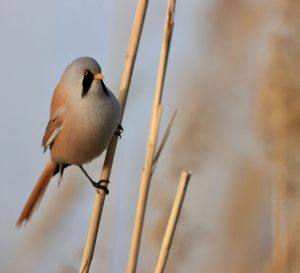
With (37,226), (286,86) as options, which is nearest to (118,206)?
(37,226)

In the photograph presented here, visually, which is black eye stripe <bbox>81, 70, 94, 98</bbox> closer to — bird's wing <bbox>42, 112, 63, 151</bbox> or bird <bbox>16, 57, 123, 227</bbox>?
bird <bbox>16, 57, 123, 227</bbox>

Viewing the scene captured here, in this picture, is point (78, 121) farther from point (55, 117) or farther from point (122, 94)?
point (122, 94)

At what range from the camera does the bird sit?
2.21m

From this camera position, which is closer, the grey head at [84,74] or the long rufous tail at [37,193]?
the grey head at [84,74]

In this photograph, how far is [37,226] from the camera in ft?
9.23

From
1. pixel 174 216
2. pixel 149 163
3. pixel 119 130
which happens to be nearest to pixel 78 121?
pixel 119 130

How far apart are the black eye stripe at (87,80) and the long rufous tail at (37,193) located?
520mm

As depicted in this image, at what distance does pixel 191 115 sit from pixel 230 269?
688 millimetres

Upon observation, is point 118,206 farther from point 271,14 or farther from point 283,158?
point 271,14

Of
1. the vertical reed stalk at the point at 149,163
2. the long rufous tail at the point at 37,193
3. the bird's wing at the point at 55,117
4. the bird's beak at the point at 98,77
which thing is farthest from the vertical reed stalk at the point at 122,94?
the long rufous tail at the point at 37,193

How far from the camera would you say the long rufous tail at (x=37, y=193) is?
8.22 ft

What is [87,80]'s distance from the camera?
2.22 metres

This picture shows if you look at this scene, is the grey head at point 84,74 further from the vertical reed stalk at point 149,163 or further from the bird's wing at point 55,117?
the vertical reed stalk at point 149,163

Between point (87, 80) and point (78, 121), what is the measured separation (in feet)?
0.62
